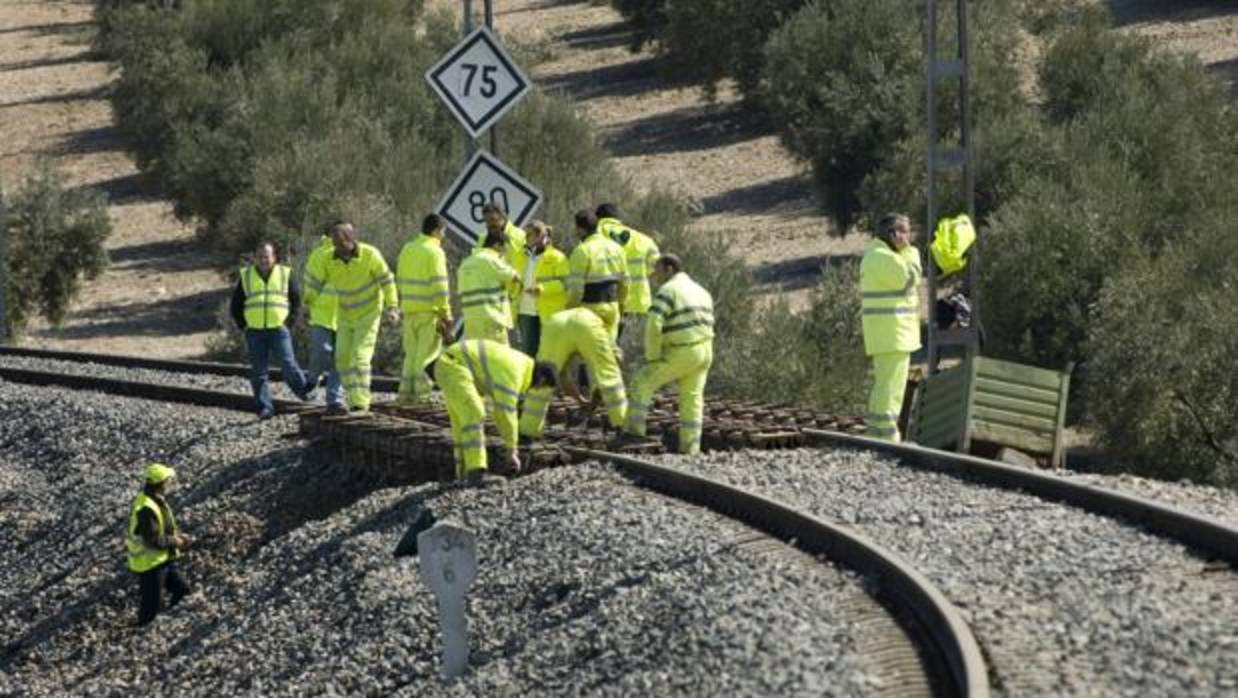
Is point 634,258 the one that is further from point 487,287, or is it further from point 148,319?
point 148,319

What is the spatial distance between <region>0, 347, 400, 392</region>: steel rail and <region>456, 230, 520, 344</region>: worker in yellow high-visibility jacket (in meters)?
6.33

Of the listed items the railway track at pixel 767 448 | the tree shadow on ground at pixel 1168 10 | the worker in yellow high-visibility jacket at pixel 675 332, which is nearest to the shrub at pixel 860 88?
the tree shadow on ground at pixel 1168 10

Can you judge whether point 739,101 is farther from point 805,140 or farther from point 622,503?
point 622,503

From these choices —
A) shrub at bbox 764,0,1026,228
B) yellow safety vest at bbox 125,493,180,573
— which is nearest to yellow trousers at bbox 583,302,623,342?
yellow safety vest at bbox 125,493,180,573

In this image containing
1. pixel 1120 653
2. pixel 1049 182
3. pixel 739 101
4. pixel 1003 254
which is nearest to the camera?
pixel 1120 653

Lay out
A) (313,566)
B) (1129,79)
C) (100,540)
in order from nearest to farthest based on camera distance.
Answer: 1. (313,566)
2. (100,540)
3. (1129,79)

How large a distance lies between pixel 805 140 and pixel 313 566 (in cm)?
3634

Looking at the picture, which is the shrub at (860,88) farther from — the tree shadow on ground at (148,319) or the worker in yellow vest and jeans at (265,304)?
the worker in yellow vest and jeans at (265,304)

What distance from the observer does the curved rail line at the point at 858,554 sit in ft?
35.4

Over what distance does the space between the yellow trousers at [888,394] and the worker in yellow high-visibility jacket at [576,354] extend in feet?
6.30

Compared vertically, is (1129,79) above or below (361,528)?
above

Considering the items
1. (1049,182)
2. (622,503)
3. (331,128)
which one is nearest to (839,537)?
(622,503)

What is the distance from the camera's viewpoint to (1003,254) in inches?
1471

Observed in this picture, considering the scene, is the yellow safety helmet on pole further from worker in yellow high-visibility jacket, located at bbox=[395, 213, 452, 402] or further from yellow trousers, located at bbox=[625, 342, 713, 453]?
worker in yellow high-visibility jacket, located at bbox=[395, 213, 452, 402]
